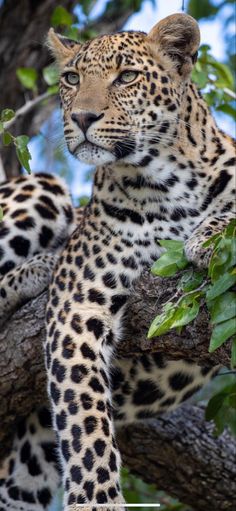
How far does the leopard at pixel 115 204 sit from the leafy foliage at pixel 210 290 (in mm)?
541

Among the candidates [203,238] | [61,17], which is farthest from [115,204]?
[61,17]

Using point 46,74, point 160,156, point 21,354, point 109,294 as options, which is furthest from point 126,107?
point 46,74

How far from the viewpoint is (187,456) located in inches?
324

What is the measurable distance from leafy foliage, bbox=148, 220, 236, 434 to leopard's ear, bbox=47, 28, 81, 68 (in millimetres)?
1841

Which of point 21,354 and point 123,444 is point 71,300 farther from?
point 123,444

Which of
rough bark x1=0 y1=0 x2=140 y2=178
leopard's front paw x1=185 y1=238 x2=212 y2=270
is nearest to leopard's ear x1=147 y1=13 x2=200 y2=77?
leopard's front paw x1=185 y1=238 x2=212 y2=270

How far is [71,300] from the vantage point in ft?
23.1

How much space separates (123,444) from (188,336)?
2.05 meters

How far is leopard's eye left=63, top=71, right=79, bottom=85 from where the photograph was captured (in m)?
7.03

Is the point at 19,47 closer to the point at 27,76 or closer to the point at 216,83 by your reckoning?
the point at 27,76

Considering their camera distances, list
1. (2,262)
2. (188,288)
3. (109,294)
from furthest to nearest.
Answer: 1. (2,262)
2. (109,294)
3. (188,288)

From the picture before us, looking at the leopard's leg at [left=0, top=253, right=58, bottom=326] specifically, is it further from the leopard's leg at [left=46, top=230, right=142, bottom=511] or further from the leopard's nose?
the leopard's nose

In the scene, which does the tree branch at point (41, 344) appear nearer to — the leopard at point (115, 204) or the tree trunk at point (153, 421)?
the tree trunk at point (153, 421)

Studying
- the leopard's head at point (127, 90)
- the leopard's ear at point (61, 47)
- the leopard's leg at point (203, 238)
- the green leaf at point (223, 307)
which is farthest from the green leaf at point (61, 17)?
the green leaf at point (223, 307)
